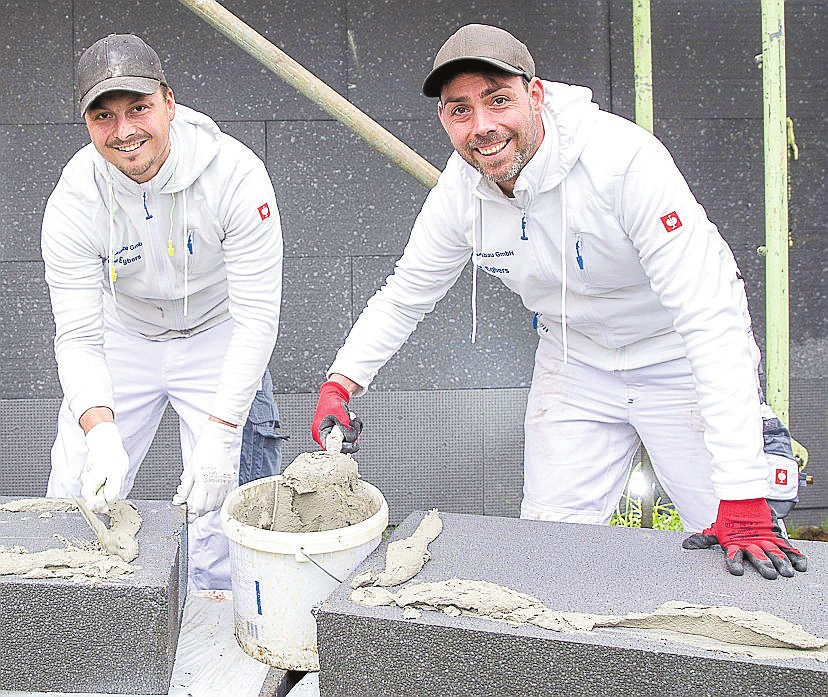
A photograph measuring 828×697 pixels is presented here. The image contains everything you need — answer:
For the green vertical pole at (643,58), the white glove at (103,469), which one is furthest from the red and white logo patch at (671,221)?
the white glove at (103,469)

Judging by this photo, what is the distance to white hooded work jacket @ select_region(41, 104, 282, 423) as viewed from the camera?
6.48 feet

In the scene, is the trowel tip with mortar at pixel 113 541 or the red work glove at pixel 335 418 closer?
→ the trowel tip with mortar at pixel 113 541

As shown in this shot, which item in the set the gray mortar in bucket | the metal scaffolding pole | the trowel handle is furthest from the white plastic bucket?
the metal scaffolding pole

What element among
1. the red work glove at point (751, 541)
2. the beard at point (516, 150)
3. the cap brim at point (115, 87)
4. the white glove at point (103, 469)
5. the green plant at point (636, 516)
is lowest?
the green plant at point (636, 516)

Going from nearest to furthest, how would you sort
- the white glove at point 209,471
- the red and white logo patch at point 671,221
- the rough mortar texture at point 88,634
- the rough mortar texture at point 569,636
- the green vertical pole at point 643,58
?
the rough mortar texture at point 569,636, the rough mortar texture at point 88,634, the red and white logo patch at point 671,221, the white glove at point 209,471, the green vertical pole at point 643,58

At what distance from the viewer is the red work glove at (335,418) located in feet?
5.98

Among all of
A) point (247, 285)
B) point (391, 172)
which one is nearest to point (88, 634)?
point (247, 285)

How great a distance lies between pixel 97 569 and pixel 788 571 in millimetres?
1149

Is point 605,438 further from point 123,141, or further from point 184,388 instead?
point 123,141

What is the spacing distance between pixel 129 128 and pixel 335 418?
778mm

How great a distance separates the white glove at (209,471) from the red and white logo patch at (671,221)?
3.56 feet

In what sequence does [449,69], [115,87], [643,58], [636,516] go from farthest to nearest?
[636,516], [643,58], [115,87], [449,69]

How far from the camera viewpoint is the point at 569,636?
1178 mm

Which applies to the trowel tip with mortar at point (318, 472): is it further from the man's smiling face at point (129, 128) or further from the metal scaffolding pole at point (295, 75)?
the metal scaffolding pole at point (295, 75)
